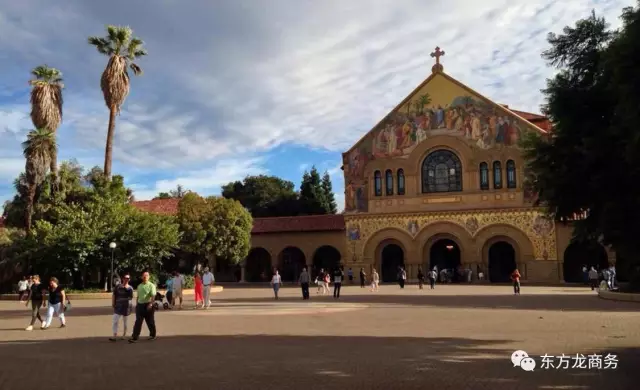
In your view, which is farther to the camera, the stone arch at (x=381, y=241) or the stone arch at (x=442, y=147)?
the stone arch at (x=381, y=241)

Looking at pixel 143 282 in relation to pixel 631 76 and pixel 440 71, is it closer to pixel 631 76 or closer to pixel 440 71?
pixel 631 76

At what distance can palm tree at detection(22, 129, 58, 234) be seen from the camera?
34.8m

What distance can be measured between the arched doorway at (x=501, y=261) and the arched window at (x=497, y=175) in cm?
410

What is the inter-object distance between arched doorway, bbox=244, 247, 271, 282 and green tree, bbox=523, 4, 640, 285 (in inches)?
1635

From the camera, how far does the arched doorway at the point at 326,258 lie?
50.5m

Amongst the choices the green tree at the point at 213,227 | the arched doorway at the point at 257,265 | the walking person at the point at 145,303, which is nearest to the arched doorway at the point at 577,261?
the green tree at the point at 213,227

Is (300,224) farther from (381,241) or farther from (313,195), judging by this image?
(313,195)

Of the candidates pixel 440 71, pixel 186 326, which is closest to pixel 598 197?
pixel 186 326

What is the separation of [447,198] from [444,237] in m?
2.79

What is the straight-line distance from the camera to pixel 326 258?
167 ft

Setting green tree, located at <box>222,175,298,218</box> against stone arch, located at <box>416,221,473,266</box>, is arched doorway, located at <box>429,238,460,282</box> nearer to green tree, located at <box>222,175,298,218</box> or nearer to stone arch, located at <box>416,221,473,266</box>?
stone arch, located at <box>416,221,473,266</box>

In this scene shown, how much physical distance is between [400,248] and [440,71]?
1332 cm

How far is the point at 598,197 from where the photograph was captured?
1102 centimetres

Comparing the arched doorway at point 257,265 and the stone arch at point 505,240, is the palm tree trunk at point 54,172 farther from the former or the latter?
the stone arch at point 505,240
